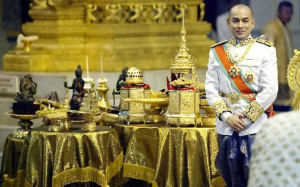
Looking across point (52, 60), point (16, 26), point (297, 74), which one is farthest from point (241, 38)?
point (16, 26)

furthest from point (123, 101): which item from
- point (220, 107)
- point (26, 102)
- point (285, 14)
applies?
point (285, 14)

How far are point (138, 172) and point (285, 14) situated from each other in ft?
19.4

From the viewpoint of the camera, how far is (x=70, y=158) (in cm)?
539

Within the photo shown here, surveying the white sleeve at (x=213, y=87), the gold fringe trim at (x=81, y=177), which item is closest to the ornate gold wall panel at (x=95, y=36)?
the gold fringe trim at (x=81, y=177)

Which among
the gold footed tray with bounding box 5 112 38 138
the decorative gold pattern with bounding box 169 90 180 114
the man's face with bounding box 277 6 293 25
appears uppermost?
the man's face with bounding box 277 6 293 25

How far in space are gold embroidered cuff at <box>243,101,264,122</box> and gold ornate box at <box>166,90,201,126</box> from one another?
85cm

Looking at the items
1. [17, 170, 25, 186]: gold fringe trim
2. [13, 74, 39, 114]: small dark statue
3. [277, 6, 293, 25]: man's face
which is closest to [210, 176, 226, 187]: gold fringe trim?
Result: [17, 170, 25, 186]: gold fringe trim

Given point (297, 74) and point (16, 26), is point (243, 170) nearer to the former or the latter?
point (297, 74)

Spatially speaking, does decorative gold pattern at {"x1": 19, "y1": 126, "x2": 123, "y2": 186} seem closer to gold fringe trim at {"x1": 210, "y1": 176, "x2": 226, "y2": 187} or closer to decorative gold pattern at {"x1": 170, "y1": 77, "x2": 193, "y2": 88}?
decorative gold pattern at {"x1": 170, "y1": 77, "x2": 193, "y2": 88}

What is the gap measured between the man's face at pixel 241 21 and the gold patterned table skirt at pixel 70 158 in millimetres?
1325

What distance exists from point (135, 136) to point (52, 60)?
3.67m

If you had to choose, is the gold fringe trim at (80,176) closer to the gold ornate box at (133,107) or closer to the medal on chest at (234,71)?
the gold ornate box at (133,107)

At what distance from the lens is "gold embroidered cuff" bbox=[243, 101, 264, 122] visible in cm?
461

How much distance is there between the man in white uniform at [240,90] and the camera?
4617 millimetres
